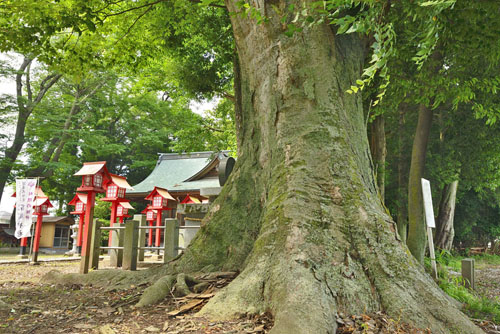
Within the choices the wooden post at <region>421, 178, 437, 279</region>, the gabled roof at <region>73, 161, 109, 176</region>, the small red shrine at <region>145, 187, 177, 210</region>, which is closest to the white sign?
the wooden post at <region>421, 178, 437, 279</region>

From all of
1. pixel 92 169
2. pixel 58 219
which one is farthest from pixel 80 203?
pixel 58 219

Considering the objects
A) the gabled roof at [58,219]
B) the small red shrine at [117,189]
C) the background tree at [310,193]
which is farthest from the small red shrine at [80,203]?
the background tree at [310,193]

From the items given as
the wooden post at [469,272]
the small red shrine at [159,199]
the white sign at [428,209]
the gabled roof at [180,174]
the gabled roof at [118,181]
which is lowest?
the wooden post at [469,272]

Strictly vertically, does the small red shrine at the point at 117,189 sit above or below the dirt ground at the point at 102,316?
above

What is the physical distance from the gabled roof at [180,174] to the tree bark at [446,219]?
35.3 feet

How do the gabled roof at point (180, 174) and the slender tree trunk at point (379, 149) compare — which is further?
the gabled roof at point (180, 174)

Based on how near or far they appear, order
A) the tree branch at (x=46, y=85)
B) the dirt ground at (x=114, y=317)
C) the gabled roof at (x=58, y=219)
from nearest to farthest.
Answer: the dirt ground at (x=114, y=317)
the tree branch at (x=46, y=85)
the gabled roof at (x=58, y=219)

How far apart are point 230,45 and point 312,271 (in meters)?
8.10

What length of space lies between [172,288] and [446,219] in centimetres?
1434

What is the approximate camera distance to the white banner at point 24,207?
11.8 meters

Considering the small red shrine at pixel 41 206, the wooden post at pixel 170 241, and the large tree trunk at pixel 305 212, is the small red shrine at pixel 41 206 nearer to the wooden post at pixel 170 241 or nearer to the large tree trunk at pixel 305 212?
the wooden post at pixel 170 241

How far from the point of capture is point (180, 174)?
893 inches

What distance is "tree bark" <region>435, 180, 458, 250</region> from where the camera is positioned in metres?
14.6

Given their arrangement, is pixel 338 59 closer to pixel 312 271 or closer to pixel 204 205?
pixel 312 271
